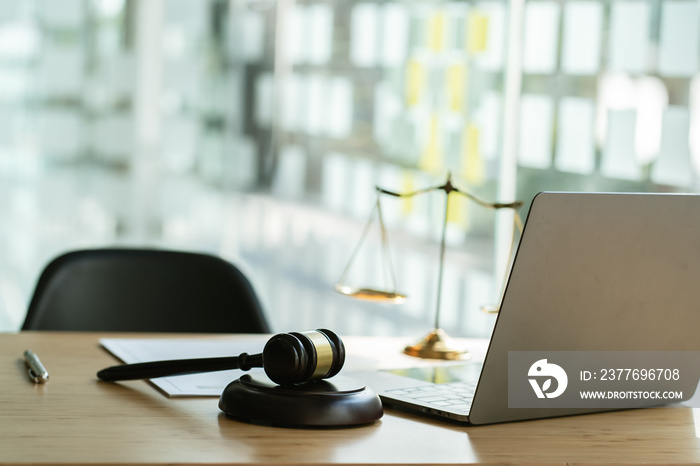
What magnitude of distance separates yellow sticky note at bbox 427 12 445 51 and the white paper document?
94.0 inches

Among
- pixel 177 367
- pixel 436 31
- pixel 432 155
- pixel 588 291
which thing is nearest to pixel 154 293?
pixel 177 367

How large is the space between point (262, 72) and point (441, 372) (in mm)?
2737

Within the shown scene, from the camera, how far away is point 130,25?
3.61m

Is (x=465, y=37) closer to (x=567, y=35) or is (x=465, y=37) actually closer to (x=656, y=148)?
(x=567, y=35)

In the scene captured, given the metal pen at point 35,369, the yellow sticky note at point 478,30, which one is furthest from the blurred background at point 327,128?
the metal pen at point 35,369

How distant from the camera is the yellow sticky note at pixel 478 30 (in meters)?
3.68

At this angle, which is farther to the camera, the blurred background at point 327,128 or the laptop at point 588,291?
the blurred background at point 327,128

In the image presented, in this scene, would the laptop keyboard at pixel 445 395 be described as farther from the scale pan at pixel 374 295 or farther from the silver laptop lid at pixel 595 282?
the scale pan at pixel 374 295

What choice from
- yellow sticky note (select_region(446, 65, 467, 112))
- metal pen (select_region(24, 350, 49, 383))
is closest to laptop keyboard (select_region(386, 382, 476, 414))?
metal pen (select_region(24, 350, 49, 383))

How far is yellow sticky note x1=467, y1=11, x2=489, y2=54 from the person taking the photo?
368 centimetres

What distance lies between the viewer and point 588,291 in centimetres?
100

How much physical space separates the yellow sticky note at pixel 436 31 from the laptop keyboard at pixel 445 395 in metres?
2.73

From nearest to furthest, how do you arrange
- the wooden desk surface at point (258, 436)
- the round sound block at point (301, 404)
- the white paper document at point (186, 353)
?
1. the wooden desk surface at point (258, 436)
2. the round sound block at point (301, 404)
3. the white paper document at point (186, 353)

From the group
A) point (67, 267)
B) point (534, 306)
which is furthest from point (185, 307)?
point (534, 306)
